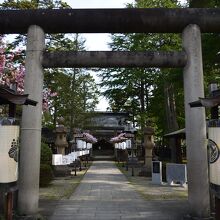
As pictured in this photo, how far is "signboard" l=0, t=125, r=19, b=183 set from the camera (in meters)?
6.91

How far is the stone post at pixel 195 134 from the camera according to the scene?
27.1ft

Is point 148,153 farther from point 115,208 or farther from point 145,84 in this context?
point 145,84

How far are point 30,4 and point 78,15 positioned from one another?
17297 mm

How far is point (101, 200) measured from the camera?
11.7m

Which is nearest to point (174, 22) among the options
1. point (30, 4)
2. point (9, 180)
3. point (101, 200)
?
point (9, 180)

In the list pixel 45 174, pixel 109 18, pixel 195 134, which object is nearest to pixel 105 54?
pixel 109 18

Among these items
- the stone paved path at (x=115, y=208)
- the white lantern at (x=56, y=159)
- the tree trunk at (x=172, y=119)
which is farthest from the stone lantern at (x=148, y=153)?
the stone paved path at (x=115, y=208)

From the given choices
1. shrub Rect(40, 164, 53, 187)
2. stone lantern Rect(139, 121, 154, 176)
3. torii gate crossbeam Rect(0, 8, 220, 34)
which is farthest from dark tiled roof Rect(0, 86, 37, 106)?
stone lantern Rect(139, 121, 154, 176)

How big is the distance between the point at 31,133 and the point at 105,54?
2717 millimetres

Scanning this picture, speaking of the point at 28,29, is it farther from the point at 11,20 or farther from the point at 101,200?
the point at 101,200

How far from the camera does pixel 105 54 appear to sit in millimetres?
8758

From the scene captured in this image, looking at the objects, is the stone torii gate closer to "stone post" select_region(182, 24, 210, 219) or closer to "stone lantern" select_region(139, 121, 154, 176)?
"stone post" select_region(182, 24, 210, 219)

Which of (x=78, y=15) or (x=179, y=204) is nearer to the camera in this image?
(x=78, y=15)

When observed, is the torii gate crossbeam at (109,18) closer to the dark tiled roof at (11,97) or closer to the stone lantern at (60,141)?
the dark tiled roof at (11,97)
